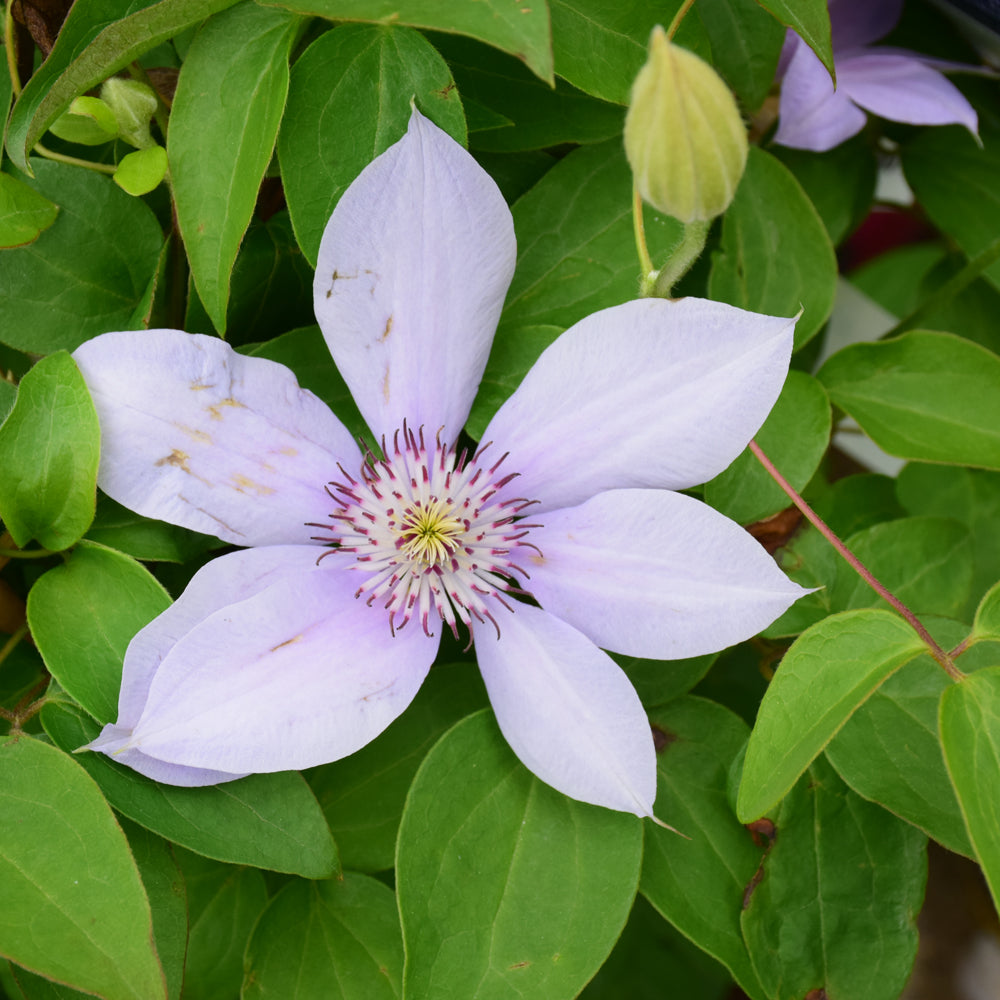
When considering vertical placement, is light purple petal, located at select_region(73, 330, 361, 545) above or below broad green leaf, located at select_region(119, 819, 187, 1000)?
above

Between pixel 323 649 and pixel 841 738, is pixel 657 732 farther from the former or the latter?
pixel 323 649

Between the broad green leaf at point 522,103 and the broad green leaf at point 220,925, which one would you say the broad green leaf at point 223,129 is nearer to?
the broad green leaf at point 522,103

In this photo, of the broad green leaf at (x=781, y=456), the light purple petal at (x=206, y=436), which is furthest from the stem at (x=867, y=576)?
the light purple petal at (x=206, y=436)

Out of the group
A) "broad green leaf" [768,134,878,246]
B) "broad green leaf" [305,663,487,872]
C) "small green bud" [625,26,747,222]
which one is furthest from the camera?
"broad green leaf" [768,134,878,246]

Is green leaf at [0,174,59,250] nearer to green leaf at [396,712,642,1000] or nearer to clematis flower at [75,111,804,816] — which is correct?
clematis flower at [75,111,804,816]

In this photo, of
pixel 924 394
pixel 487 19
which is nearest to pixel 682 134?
pixel 487 19

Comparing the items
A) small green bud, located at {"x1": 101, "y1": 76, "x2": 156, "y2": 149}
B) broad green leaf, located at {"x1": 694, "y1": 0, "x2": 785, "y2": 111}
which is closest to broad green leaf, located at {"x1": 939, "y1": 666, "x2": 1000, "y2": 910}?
broad green leaf, located at {"x1": 694, "y1": 0, "x2": 785, "y2": 111}

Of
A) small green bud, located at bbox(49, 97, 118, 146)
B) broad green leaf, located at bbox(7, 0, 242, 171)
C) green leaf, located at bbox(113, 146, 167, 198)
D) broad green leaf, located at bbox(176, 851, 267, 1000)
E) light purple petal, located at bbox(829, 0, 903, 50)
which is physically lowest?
broad green leaf, located at bbox(176, 851, 267, 1000)
